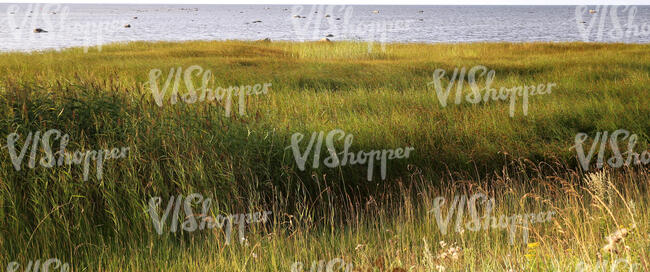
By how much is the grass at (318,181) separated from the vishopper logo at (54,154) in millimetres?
94

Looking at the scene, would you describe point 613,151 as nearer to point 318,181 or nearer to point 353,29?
point 318,181

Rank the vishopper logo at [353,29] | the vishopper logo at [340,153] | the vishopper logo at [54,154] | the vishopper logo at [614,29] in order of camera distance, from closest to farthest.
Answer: the vishopper logo at [54,154]
the vishopper logo at [340,153]
the vishopper logo at [353,29]
the vishopper logo at [614,29]

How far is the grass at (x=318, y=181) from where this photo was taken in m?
4.64

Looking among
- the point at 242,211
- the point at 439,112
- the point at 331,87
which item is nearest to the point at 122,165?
the point at 242,211

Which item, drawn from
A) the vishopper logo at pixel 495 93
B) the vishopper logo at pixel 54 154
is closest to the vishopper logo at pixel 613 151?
the vishopper logo at pixel 495 93

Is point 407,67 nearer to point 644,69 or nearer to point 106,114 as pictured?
point 644,69

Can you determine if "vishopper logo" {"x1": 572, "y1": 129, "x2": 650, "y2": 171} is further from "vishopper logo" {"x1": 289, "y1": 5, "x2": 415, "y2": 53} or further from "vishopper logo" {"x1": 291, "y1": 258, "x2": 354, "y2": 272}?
"vishopper logo" {"x1": 289, "y1": 5, "x2": 415, "y2": 53}

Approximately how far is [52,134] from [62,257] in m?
1.70

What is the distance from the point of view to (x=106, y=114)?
6504 millimetres

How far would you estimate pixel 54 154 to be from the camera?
18.7ft

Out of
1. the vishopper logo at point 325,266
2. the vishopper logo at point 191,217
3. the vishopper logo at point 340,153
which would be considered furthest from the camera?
the vishopper logo at point 340,153

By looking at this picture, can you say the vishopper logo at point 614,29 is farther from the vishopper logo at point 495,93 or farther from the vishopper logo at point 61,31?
the vishopper logo at point 61,31

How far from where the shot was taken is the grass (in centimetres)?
464

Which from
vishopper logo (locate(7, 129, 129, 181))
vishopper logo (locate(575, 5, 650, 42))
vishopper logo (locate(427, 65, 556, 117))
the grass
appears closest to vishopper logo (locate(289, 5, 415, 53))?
vishopper logo (locate(427, 65, 556, 117))
